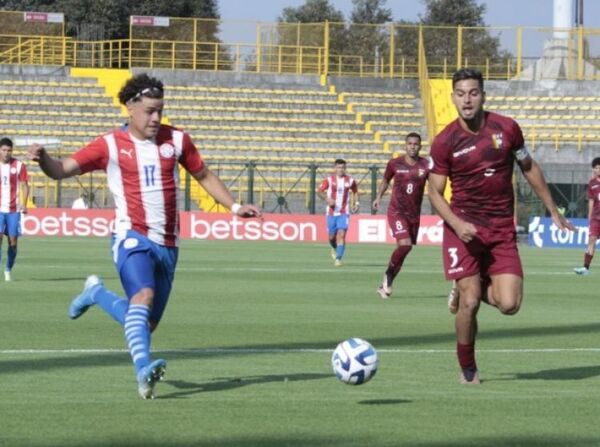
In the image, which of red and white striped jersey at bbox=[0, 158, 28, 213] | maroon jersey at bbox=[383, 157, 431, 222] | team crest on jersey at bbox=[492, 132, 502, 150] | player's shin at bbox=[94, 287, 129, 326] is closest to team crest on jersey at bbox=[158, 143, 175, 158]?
player's shin at bbox=[94, 287, 129, 326]

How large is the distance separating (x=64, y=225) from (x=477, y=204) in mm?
34961

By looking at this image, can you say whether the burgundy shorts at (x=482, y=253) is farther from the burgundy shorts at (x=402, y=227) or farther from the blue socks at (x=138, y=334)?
the burgundy shorts at (x=402, y=227)

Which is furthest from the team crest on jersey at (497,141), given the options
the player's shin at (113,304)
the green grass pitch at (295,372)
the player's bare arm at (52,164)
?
the player's bare arm at (52,164)

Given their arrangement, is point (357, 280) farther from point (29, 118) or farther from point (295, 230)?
point (29, 118)

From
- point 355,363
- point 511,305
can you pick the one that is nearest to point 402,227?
point 511,305

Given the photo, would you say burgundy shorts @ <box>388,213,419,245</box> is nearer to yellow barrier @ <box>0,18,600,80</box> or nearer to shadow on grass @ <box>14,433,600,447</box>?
shadow on grass @ <box>14,433,600,447</box>

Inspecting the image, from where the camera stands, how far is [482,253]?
34.8 feet

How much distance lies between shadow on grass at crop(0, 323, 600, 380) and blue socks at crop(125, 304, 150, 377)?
1818 millimetres

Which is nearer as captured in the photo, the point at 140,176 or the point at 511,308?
the point at 140,176

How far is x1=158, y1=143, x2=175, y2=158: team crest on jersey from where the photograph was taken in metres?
10.0

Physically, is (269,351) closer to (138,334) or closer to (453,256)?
(453,256)

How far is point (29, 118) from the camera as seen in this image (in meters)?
52.8

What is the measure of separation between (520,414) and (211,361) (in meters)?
3.73

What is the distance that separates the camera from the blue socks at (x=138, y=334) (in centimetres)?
941
